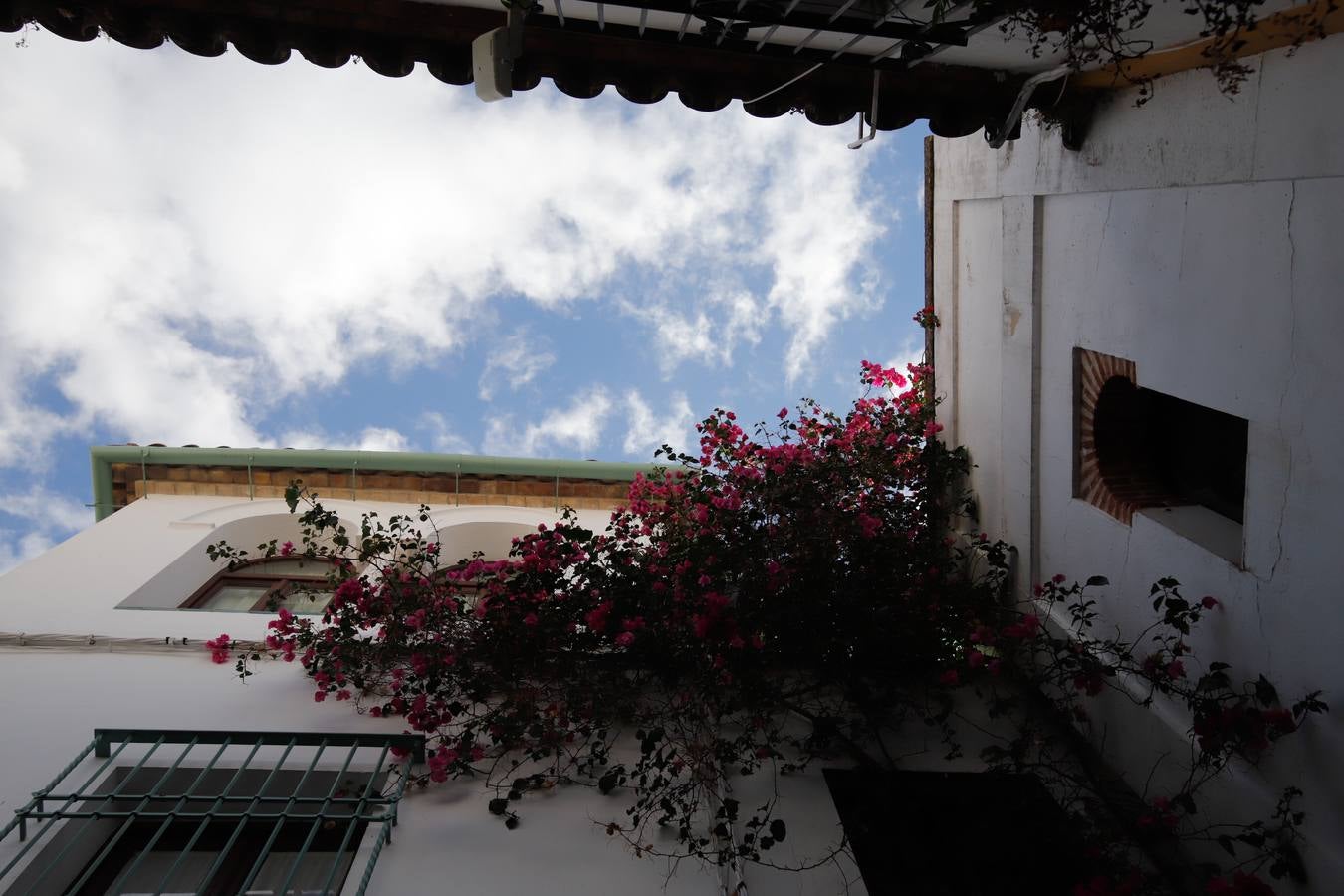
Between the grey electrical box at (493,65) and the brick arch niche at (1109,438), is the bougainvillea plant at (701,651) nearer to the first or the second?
the brick arch niche at (1109,438)

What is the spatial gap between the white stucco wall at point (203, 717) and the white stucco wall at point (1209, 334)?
6.05 feet

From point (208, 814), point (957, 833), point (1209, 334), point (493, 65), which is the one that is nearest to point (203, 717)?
point (208, 814)

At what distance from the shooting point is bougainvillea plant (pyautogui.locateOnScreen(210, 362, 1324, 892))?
4.41 meters

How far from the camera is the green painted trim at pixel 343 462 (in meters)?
7.55

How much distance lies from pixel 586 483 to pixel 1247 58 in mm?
5543

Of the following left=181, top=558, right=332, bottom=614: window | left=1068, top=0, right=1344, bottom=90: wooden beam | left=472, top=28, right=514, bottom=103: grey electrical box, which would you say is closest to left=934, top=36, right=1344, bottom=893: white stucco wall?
left=1068, top=0, right=1344, bottom=90: wooden beam

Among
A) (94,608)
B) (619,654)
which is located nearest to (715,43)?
(619,654)

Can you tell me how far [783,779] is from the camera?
4.55 m

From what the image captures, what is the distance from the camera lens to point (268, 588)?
676 cm

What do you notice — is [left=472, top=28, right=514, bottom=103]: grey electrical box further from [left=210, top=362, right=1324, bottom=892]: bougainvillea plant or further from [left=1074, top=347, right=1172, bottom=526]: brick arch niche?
[left=1074, top=347, right=1172, bottom=526]: brick arch niche

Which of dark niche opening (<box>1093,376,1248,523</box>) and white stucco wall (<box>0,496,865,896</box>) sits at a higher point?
dark niche opening (<box>1093,376,1248,523</box>)

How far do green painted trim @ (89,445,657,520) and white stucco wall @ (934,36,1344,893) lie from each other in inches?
136

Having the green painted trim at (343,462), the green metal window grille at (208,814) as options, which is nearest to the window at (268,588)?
the green painted trim at (343,462)

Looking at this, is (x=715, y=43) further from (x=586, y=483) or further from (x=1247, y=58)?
(x=586, y=483)
